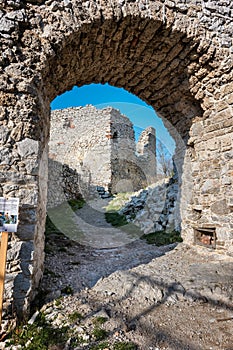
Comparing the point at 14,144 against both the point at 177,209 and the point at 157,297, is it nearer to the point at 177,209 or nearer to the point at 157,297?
the point at 157,297

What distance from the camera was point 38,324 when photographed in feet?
6.32

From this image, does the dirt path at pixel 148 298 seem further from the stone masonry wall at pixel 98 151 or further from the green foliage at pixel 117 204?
the stone masonry wall at pixel 98 151

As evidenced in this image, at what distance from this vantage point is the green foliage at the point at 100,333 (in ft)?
5.73

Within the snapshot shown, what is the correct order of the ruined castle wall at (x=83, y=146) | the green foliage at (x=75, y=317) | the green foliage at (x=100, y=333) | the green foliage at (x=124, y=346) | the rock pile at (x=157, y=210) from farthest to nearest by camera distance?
the ruined castle wall at (x=83, y=146), the rock pile at (x=157, y=210), the green foliage at (x=75, y=317), the green foliage at (x=100, y=333), the green foliage at (x=124, y=346)

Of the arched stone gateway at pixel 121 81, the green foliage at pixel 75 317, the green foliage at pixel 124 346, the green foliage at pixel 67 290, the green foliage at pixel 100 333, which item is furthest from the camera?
the green foliage at pixel 67 290

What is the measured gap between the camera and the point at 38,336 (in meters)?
1.76

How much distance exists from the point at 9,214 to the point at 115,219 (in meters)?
5.39

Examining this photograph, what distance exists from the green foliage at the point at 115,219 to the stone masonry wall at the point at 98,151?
2093mm

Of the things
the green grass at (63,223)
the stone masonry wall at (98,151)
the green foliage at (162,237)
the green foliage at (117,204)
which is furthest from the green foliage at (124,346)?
the stone masonry wall at (98,151)

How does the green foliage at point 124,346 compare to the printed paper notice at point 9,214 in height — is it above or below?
below

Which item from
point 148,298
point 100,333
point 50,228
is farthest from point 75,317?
point 50,228

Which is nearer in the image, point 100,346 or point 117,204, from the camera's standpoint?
point 100,346

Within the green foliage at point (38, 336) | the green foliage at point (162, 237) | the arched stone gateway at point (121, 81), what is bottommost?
the green foliage at point (38, 336)

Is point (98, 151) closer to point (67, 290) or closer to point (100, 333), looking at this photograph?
point (67, 290)
